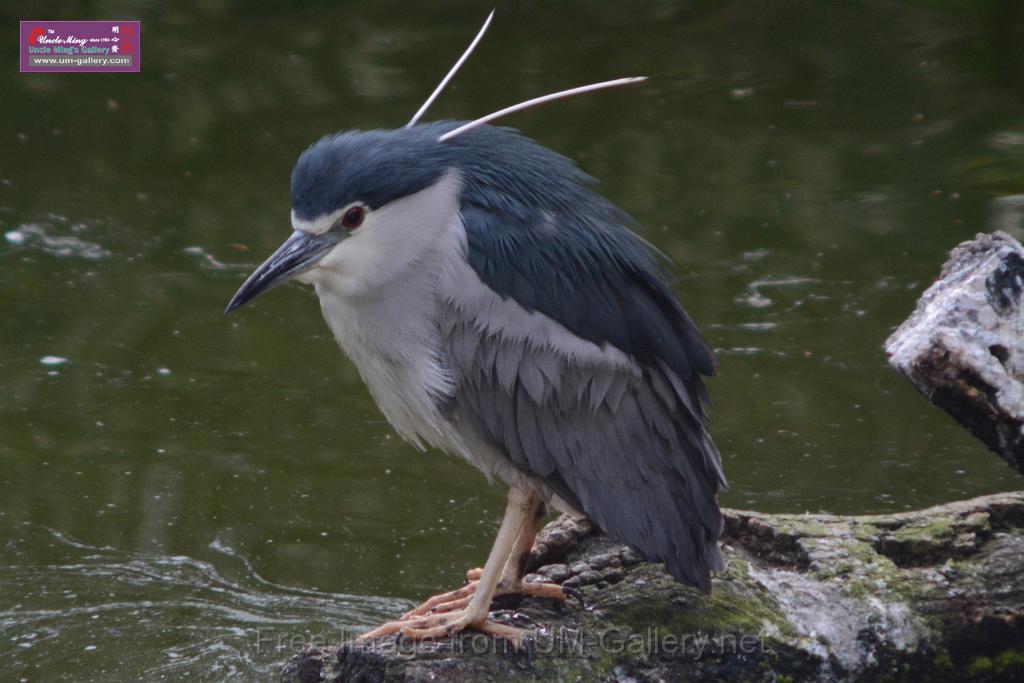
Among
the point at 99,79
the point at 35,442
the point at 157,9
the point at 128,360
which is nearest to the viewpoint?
the point at 35,442

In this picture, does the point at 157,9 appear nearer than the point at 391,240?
No

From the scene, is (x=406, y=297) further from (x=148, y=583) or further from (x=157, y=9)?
(x=157, y=9)

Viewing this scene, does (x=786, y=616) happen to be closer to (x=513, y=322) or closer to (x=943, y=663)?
(x=943, y=663)

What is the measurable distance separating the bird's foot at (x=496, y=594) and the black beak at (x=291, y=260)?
786mm

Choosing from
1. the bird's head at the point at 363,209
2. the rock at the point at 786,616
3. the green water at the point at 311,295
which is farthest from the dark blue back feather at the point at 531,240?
the green water at the point at 311,295

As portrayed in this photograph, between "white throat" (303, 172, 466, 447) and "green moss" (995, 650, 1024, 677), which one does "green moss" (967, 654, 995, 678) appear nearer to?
"green moss" (995, 650, 1024, 677)

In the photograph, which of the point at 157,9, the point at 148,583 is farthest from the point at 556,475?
the point at 157,9

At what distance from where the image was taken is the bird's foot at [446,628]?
2832 mm

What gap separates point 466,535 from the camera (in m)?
4.34

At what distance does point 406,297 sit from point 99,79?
5.01 meters

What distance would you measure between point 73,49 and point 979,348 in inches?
239

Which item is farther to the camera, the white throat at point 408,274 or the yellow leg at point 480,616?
the white throat at point 408,274

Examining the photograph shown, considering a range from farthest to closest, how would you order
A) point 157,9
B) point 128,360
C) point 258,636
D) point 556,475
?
1. point 157,9
2. point 128,360
3. point 258,636
4. point 556,475

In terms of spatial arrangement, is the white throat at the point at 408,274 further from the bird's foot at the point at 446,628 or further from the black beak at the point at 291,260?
the bird's foot at the point at 446,628
